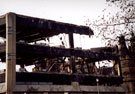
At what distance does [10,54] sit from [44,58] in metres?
11.3

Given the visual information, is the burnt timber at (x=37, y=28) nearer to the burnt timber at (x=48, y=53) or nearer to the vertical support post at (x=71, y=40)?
the vertical support post at (x=71, y=40)

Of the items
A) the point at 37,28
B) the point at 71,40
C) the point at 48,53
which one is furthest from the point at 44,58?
the point at 37,28

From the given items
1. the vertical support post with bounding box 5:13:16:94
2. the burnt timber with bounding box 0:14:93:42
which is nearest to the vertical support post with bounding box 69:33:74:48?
the burnt timber with bounding box 0:14:93:42

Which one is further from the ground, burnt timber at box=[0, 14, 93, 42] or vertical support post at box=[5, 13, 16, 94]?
burnt timber at box=[0, 14, 93, 42]

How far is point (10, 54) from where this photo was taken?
37.0 metres

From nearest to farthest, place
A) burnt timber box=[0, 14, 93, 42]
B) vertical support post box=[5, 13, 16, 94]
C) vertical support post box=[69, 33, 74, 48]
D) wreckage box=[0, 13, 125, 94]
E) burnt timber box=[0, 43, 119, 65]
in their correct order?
vertical support post box=[5, 13, 16, 94]
wreckage box=[0, 13, 125, 94]
burnt timber box=[0, 43, 119, 65]
burnt timber box=[0, 14, 93, 42]
vertical support post box=[69, 33, 74, 48]

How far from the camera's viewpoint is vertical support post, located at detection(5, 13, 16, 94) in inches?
1394

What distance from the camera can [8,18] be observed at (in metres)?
37.7

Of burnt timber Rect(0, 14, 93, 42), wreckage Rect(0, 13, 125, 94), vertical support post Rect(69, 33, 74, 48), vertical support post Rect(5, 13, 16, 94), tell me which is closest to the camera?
vertical support post Rect(5, 13, 16, 94)

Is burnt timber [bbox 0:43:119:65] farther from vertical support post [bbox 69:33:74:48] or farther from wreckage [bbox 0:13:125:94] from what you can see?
vertical support post [bbox 69:33:74:48]

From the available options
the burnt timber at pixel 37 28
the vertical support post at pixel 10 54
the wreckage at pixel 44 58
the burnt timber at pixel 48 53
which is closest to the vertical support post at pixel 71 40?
the wreckage at pixel 44 58

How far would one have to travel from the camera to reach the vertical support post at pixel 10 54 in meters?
35.4

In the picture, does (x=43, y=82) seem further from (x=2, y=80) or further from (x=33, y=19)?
(x=33, y=19)

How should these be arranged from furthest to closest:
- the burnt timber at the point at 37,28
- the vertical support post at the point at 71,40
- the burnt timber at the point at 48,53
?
the vertical support post at the point at 71,40 → the burnt timber at the point at 37,28 → the burnt timber at the point at 48,53
